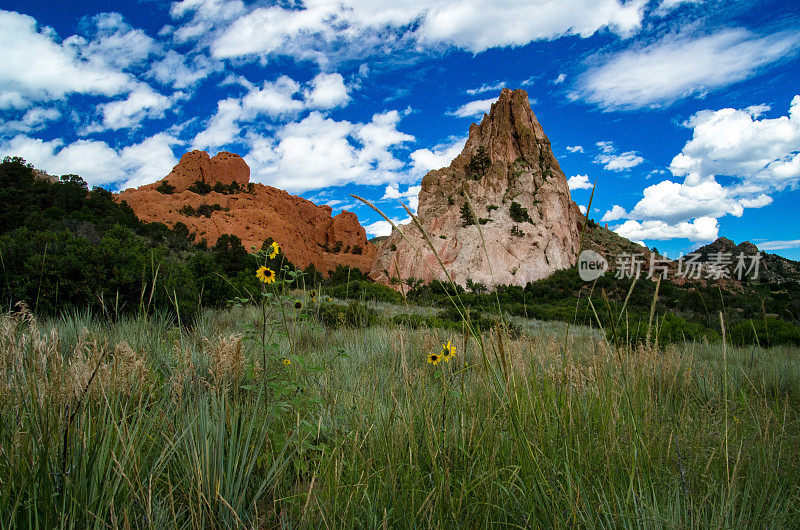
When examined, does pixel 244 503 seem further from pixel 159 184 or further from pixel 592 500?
pixel 159 184

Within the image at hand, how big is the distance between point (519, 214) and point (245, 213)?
32007 mm

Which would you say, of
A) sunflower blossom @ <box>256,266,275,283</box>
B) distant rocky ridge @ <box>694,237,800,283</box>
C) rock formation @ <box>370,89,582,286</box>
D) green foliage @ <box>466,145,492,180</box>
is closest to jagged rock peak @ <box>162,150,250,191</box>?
rock formation @ <box>370,89,582,286</box>

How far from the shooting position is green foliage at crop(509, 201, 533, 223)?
38406 mm

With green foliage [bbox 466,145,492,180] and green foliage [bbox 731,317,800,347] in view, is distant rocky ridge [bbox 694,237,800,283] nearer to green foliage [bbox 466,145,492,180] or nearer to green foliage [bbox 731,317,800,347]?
green foliage [bbox 731,317,800,347]

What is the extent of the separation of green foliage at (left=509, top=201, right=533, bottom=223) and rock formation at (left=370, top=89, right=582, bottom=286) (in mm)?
101

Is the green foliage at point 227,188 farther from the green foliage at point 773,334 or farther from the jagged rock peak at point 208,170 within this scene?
the green foliage at point 773,334

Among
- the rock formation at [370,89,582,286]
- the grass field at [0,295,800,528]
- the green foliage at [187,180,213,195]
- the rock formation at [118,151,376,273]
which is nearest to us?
the grass field at [0,295,800,528]

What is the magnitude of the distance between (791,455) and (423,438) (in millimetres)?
1703

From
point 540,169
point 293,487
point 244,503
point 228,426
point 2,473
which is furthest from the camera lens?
point 540,169

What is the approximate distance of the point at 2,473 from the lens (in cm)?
114

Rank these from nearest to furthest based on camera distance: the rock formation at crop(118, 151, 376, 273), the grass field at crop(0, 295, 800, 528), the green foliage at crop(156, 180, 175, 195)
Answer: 1. the grass field at crop(0, 295, 800, 528)
2. the rock formation at crop(118, 151, 376, 273)
3. the green foliage at crop(156, 180, 175, 195)

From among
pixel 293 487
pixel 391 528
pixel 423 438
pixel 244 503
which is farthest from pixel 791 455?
pixel 244 503

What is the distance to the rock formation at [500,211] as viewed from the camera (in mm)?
35219

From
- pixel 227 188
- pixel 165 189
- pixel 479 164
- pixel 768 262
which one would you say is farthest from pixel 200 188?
pixel 768 262
